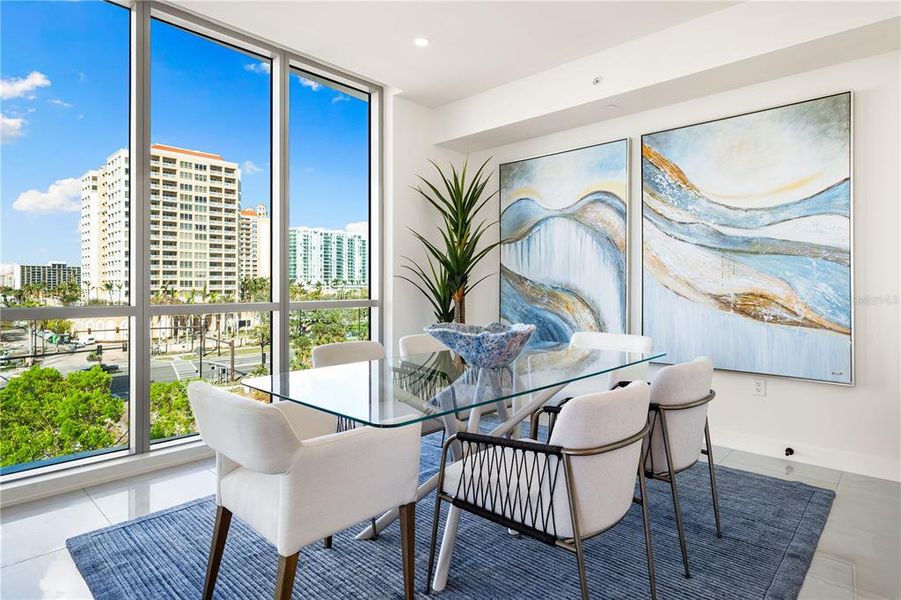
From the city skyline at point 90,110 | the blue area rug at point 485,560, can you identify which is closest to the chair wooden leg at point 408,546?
the blue area rug at point 485,560

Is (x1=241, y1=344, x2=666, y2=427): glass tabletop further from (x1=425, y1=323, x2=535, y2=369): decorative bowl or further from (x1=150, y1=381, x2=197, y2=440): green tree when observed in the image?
(x1=150, y1=381, x2=197, y2=440): green tree

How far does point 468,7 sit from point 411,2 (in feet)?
1.08

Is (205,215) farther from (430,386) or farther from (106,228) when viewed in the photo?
(430,386)

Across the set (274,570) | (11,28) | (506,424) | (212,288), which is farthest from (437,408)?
(11,28)

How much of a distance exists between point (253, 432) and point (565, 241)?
10.9 ft

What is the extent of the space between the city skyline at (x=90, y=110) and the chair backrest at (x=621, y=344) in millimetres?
2255

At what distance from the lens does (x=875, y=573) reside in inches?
76.7

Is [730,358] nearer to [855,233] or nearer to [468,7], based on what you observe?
[855,233]

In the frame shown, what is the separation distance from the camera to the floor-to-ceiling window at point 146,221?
269 centimetres

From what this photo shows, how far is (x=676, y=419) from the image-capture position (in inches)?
75.7

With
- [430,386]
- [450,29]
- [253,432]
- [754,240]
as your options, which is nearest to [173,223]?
[450,29]

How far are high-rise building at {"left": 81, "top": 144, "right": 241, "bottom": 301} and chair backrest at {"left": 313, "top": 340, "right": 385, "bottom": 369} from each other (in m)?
1.21

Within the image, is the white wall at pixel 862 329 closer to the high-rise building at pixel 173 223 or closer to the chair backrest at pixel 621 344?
the chair backrest at pixel 621 344

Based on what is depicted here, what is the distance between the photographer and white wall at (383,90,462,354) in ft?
14.1
